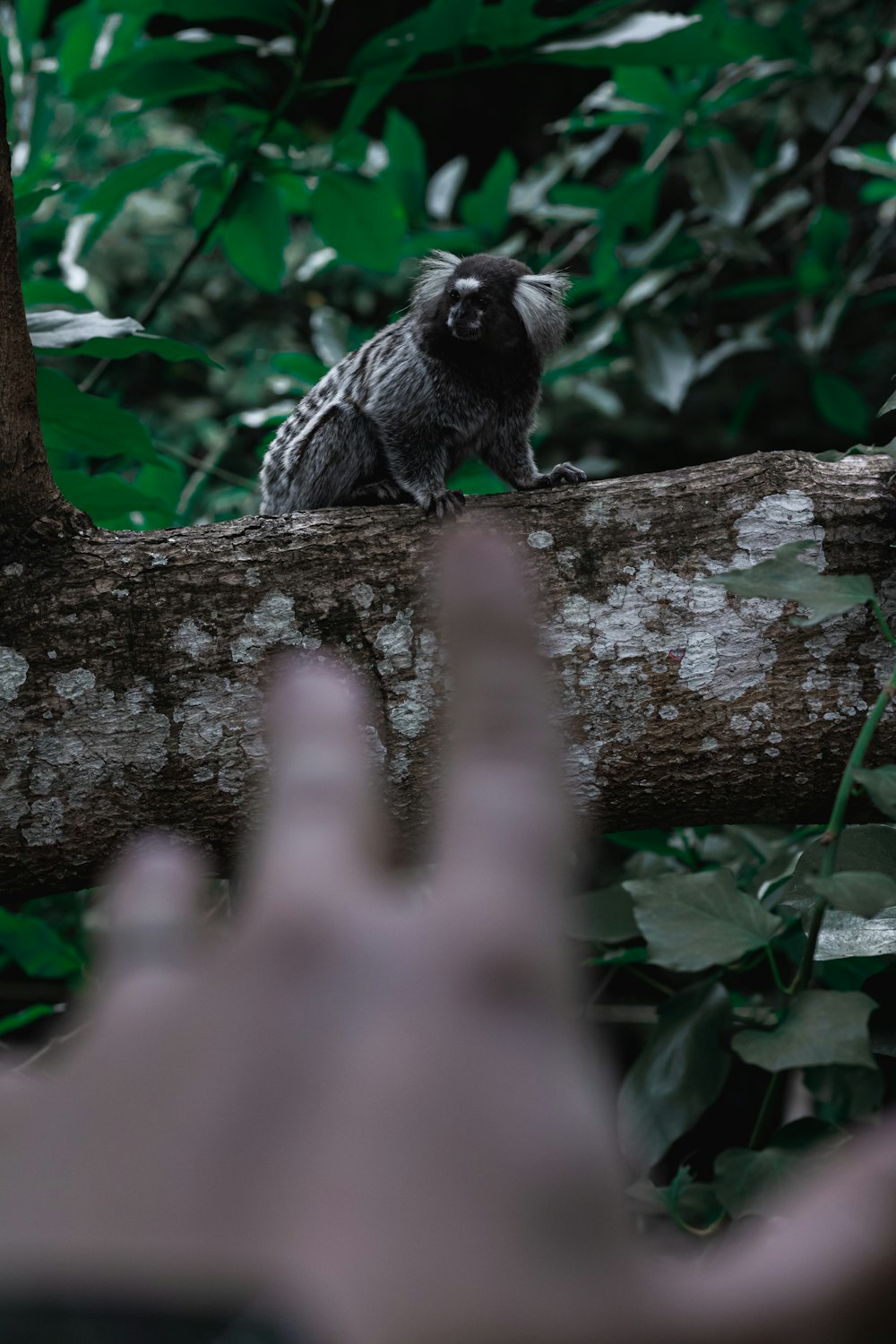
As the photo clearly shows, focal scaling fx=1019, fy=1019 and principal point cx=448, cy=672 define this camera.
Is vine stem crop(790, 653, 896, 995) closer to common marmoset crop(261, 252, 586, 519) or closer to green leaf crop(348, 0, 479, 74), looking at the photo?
common marmoset crop(261, 252, 586, 519)

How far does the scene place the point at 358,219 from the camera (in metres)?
2.12

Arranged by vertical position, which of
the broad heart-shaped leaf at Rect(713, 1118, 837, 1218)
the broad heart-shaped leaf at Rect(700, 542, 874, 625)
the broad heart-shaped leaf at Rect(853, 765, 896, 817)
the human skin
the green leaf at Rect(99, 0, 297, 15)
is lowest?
the broad heart-shaped leaf at Rect(713, 1118, 837, 1218)

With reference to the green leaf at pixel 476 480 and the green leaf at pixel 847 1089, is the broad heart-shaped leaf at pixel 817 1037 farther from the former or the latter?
the green leaf at pixel 476 480

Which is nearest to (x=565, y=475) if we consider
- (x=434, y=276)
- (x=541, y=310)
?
(x=541, y=310)

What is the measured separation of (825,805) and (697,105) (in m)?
2.24

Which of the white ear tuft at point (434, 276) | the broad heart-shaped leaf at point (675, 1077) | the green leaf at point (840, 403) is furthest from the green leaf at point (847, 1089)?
the green leaf at point (840, 403)

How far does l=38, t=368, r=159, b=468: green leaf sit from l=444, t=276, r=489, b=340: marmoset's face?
2.12ft

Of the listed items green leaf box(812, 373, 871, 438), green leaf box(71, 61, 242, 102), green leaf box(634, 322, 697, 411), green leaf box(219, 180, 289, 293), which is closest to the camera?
green leaf box(71, 61, 242, 102)

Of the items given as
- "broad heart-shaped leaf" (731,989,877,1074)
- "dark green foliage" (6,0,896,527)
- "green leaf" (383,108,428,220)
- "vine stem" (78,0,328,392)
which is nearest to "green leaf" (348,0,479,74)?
"dark green foliage" (6,0,896,527)

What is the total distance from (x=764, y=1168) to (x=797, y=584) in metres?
0.63

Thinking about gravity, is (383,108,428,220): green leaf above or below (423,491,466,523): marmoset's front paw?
above

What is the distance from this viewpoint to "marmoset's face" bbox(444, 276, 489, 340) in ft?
6.53

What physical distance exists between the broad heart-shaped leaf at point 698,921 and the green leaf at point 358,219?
61.6 inches

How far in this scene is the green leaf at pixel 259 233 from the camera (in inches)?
86.5
